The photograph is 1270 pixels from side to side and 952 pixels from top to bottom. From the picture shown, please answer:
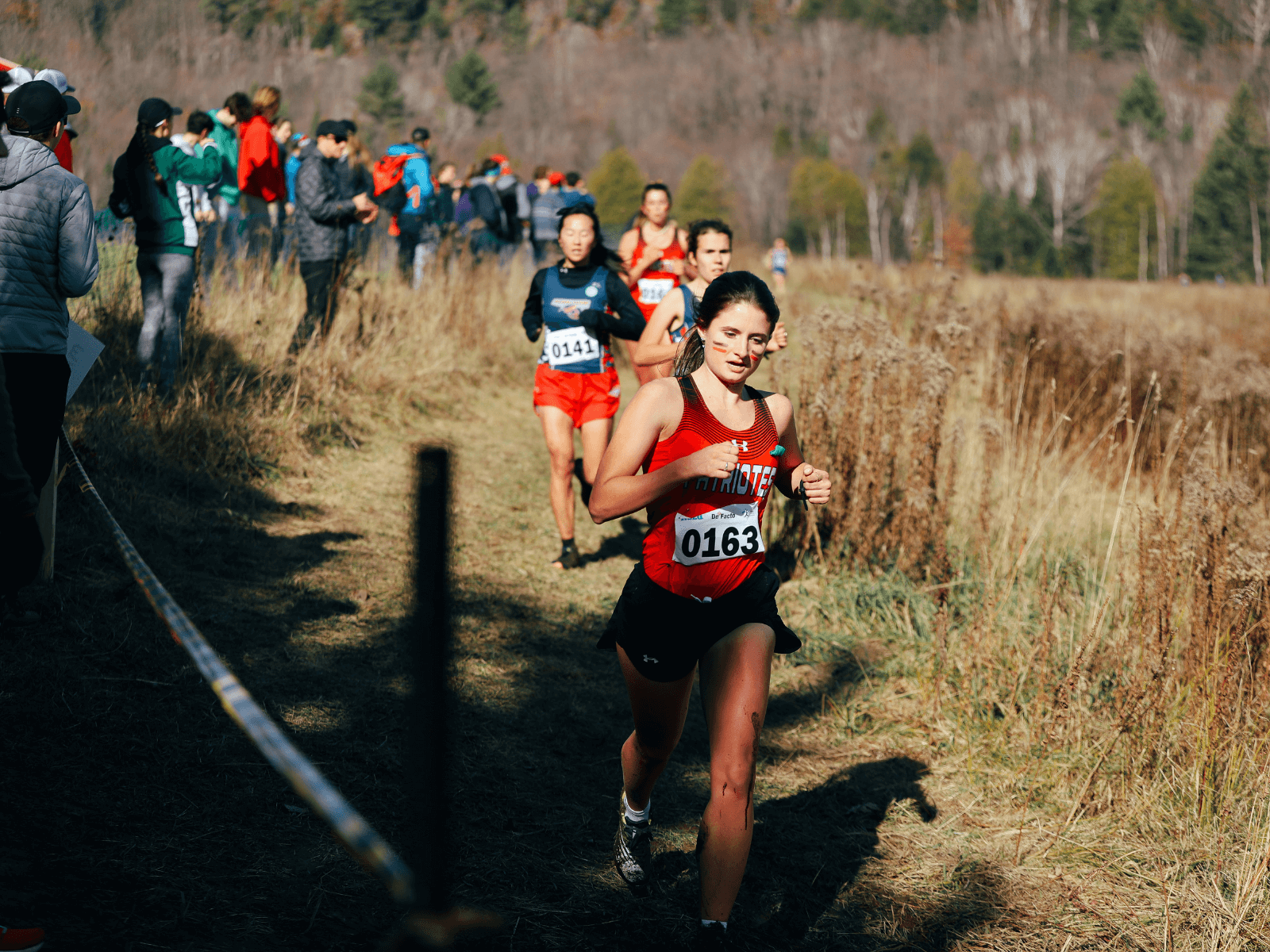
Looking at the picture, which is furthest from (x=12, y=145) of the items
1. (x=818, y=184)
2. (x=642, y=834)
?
(x=818, y=184)

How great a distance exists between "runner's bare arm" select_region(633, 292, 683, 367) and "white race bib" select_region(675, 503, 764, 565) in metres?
2.55

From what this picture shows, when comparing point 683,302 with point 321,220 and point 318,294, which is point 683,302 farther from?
point 318,294

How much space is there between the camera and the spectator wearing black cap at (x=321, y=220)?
8.17m

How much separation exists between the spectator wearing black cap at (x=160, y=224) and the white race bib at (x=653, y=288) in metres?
2.97

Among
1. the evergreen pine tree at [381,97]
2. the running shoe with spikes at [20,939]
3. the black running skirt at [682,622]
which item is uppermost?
the evergreen pine tree at [381,97]

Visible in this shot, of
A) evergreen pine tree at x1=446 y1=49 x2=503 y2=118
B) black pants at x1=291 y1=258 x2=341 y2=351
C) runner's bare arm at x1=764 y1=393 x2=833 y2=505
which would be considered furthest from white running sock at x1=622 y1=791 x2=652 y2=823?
evergreen pine tree at x1=446 y1=49 x2=503 y2=118

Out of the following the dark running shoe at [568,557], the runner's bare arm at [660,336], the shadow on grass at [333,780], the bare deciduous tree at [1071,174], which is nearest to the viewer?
the shadow on grass at [333,780]

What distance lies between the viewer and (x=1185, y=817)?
368 cm

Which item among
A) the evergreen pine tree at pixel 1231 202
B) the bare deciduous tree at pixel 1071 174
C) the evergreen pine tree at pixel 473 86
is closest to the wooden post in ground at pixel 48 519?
the evergreen pine tree at pixel 1231 202

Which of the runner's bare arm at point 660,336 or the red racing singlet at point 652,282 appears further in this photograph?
the red racing singlet at point 652,282

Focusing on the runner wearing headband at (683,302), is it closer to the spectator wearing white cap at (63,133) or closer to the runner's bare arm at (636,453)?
the runner's bare arm at (636,453)

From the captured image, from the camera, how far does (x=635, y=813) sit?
3.06 m

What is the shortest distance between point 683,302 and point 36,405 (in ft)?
10.1

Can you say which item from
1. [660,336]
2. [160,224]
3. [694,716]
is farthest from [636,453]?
[160,224]
